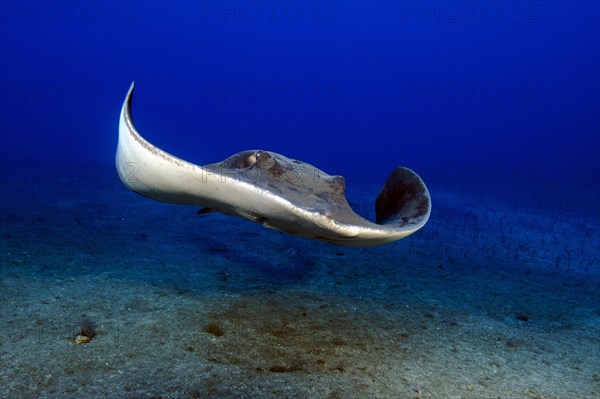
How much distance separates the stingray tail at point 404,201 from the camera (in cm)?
322

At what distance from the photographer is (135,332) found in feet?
10.8

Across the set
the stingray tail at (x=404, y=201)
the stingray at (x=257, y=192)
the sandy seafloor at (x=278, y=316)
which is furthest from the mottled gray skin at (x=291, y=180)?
the sandy seafloor at (x=278, y=316)

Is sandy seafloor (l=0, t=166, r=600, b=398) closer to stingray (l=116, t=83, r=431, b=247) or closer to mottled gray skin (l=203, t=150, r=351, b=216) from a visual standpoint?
stingray (l=116, t=83, r=431, b=247)

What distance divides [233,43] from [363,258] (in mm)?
102785

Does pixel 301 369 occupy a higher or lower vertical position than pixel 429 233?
lower

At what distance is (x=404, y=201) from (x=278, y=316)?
6.43 feet

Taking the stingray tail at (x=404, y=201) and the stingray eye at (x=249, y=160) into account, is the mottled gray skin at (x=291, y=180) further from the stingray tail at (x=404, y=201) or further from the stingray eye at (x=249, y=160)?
the stingray tail at (x=404, y=201)

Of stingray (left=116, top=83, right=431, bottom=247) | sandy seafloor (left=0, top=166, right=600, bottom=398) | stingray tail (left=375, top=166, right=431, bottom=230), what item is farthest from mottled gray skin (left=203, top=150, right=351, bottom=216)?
sandy seafloor (left=0, top=166, right=600, bottom=398)

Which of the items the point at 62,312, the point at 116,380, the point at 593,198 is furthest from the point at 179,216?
the point at 593,198

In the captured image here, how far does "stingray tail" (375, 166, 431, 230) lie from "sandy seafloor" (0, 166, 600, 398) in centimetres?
127

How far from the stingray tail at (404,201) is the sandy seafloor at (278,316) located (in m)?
1.27

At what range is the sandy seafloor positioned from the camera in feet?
8.87

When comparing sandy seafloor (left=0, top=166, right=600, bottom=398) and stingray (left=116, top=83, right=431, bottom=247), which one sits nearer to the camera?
stingray (left=116, top=83, right=431, bottom=247)

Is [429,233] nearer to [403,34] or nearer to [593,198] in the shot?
[593,198]
